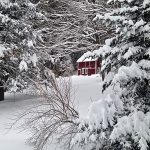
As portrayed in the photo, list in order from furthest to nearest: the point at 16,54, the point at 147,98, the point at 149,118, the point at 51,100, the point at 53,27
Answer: the point at 53,27
the point at 16,54
the point at 51,100
the point at 147,98
the point at 149,118

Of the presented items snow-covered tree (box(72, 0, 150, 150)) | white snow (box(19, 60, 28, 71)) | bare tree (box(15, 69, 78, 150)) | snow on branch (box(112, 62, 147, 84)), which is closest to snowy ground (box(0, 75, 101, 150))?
bare tree (box(15, 69, 78, 150))

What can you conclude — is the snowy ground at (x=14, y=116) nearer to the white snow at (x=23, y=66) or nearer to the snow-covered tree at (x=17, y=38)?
the snow-covered tree at (x=17, y=38)

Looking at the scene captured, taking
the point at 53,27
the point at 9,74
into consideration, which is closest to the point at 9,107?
the point at 9,74

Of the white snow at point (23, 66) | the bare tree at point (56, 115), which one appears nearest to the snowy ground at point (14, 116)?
the bare tree at point (56, 115)

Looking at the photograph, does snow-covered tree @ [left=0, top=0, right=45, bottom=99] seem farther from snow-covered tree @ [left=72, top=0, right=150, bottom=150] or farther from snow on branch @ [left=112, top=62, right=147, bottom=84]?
snow on branch @ [left=112, top=62, right=147, bottom=84]

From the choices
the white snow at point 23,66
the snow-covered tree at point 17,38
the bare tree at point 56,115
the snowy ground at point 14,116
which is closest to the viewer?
the bare tree at point 56,115

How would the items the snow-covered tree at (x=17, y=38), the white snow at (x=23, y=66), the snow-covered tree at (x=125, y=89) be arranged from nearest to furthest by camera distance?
the snow-covered tree at (x=125, y=89) < the white snow at (x=23, y=66) < the snow-covered tree at (x=17, y=38)

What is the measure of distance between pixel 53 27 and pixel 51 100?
795cm

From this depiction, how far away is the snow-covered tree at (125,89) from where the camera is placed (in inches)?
286

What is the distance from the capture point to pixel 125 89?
7812 mm

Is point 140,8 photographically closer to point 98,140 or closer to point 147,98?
point 147,98

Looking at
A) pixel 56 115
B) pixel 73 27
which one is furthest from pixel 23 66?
pixel 56 115

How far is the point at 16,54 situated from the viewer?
1558cm

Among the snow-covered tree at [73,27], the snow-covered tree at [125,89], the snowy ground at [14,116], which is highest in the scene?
the snow-covered tree at [73,27]
